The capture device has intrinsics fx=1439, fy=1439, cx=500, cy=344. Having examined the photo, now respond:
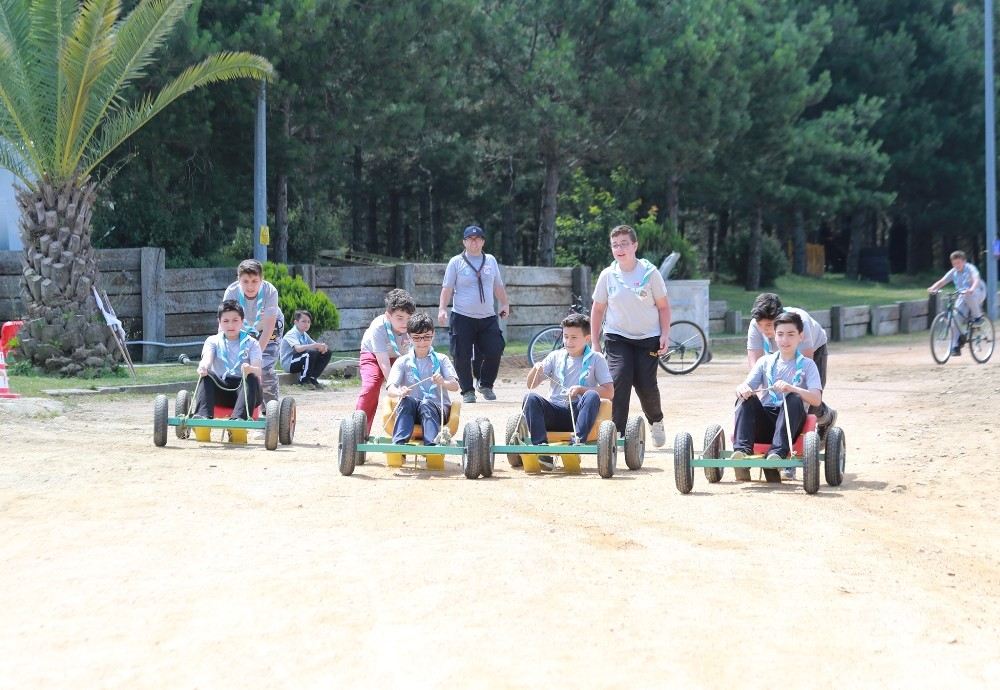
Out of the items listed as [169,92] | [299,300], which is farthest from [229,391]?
[299,300]

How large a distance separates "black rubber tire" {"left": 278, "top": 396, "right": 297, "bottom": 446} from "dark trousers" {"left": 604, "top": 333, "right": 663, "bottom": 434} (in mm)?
2430

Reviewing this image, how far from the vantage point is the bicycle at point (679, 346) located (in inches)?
771

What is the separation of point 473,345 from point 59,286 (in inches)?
213

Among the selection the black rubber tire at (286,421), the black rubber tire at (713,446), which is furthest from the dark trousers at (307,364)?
the black rubber tire at (713,446)

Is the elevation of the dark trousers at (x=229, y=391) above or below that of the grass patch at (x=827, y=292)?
below

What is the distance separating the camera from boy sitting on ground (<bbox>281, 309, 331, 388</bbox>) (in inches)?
659

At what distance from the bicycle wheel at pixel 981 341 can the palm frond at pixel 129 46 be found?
1146 centimetres

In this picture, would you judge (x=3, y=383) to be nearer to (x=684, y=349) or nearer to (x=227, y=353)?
(x=227, y=353)

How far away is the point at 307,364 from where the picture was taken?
16.8 metres

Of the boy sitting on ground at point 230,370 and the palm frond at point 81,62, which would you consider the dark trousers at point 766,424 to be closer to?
the boy sitting on ground at point 230,370

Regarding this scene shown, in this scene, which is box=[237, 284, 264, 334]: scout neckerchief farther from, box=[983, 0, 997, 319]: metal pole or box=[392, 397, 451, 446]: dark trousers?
box=[983, 0, 997, 319]: metal pole

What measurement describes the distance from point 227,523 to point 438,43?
1985 centimetres

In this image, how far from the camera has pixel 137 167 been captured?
24906 millimetres

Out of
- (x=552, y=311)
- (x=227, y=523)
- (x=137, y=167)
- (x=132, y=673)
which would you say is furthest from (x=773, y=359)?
(x=137, y=167)
